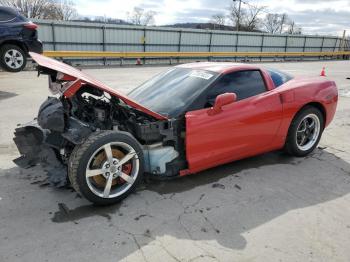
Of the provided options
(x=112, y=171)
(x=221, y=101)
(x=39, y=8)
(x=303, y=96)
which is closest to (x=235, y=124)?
(x=221, y=101)

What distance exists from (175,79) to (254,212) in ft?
6.21

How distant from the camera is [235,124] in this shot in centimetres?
392

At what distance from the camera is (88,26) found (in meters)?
18.8

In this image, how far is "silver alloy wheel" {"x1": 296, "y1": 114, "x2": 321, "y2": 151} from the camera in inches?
191

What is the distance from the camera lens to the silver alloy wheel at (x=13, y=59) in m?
10.2

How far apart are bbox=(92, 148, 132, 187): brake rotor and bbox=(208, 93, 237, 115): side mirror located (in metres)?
1.05

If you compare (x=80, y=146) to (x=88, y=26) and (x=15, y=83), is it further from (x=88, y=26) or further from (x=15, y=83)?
(x=88, y=26)

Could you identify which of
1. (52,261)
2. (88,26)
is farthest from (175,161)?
(88,26)

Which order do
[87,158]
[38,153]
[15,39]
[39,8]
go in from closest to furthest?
[87,158], [38,153], [15,39], [39,8]

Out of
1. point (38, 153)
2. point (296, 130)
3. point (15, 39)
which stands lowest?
point (38, 153)

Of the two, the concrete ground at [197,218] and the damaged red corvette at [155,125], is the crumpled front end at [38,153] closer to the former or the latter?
the damaged red corvette at [155,125]

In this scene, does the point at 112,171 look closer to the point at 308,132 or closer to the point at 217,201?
the point at 217,201

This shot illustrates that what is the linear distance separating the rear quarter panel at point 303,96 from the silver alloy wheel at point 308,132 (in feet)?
0.69

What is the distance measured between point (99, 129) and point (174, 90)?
105 centimetres
